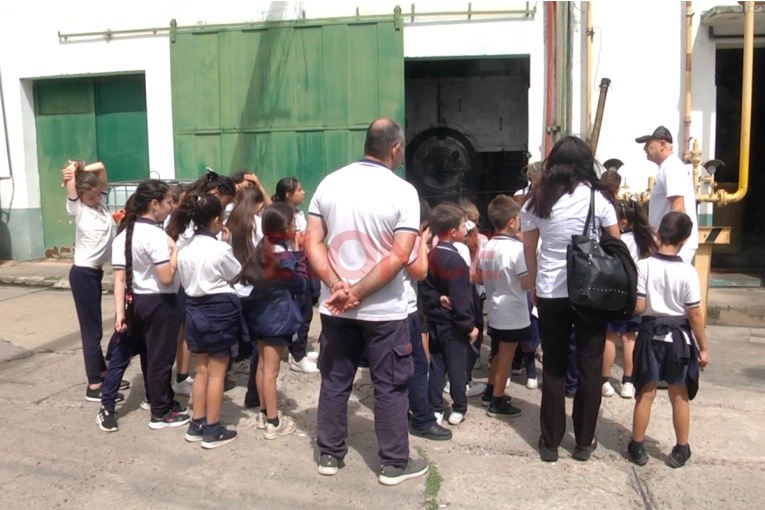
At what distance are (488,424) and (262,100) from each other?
17.6 ft

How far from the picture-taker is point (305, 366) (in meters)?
5.33

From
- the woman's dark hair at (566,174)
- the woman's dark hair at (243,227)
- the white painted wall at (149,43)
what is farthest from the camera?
the white painted wall at (149,43)

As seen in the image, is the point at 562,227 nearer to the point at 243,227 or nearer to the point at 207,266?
the point at 243,227

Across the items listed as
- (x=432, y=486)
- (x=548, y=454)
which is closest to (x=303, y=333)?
(x=432, y=486)

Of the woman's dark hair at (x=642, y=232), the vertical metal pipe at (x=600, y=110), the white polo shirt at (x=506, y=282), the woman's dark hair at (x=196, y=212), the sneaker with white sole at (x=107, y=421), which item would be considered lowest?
the sneaker with white sole at (x=107, y=421)

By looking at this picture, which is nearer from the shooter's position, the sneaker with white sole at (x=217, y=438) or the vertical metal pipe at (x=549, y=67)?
the sneaker with white sole at (x=217, y=438)

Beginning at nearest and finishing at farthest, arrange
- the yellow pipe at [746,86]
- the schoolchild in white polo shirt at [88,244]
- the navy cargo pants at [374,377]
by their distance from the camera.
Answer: the navy cargo pants at [374,377], the schoolchild in white polo shirt at [88,244], the yellow pipe at [746,86]

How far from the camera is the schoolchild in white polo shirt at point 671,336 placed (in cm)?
367

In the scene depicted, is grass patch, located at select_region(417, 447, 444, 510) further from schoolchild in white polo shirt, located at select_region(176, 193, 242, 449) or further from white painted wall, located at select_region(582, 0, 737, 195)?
white painted wall, located at select_region(582, 0, 737, 195)

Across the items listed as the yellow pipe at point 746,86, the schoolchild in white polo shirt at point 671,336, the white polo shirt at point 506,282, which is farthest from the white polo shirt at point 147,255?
the yellow pipe at point 746,86

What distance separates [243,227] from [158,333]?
0.80 metres

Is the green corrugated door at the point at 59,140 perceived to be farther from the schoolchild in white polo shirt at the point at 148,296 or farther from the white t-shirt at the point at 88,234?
the schoolchild in white polo shirt at the point at 148,296

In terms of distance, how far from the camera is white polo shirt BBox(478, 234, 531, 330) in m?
4.43

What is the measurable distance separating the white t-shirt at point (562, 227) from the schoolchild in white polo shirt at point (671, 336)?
1.26 feet
